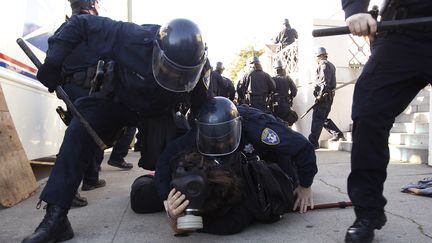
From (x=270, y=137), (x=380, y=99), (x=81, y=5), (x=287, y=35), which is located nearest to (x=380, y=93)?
(x=380, y=99)

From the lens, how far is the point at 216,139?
2.35 meters

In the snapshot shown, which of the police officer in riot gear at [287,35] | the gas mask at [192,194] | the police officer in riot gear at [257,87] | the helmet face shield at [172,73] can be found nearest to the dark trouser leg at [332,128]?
the police officer in riot gear at [257,87]

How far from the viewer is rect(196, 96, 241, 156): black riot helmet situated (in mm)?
2354

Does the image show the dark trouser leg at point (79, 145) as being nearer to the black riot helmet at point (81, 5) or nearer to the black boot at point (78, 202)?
the black boot at point (78, 202)

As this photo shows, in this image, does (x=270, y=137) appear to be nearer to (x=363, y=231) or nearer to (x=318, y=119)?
(x=363, y=231)

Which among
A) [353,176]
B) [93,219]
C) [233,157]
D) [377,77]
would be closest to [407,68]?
[377,77]

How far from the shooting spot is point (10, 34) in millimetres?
3291

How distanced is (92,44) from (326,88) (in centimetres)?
500

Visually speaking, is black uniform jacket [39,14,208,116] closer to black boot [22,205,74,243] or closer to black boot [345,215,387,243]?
black boot [22,205,74,243]

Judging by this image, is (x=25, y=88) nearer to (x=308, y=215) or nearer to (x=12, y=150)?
(x=12, y=150)

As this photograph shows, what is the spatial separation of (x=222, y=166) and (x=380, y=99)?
88 centimetres

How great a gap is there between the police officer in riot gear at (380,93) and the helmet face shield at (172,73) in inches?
31.8

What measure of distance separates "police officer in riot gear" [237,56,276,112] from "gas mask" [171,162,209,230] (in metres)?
5.35

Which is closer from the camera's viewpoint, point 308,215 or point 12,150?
point 308,215
